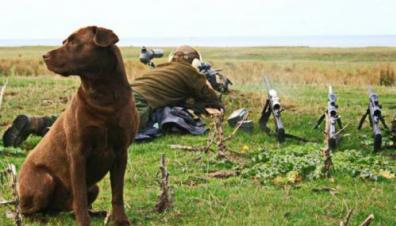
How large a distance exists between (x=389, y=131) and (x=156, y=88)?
141 inches

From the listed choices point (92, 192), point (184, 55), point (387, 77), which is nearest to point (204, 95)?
point (184, 55)

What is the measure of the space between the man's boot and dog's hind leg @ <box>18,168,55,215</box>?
3.77 meters

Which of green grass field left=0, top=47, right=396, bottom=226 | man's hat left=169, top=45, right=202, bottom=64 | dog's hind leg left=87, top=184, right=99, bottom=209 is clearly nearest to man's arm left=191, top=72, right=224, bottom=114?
green grass field left=0, top=47, right=396, bottom=226

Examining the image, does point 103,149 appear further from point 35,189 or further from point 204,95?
point 204,95

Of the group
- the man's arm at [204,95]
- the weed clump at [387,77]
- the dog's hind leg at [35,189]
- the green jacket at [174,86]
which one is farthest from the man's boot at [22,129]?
the weed clump at [387,77]

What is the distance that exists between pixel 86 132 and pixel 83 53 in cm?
59

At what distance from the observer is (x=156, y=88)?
11.5m

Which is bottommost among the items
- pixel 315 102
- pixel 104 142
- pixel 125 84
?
pixel 315 102

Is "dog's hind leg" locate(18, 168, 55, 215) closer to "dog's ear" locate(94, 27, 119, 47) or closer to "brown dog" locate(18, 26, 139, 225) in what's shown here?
"brown dog" locate(18, 26, 139, 225)

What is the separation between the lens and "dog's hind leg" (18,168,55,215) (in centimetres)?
596

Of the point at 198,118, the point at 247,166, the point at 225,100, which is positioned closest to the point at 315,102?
the point at 225,100

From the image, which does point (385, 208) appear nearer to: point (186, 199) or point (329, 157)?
point (329, 157)

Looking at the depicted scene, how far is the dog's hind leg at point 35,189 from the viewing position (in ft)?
19.6

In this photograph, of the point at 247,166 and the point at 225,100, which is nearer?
the point at 247,166
